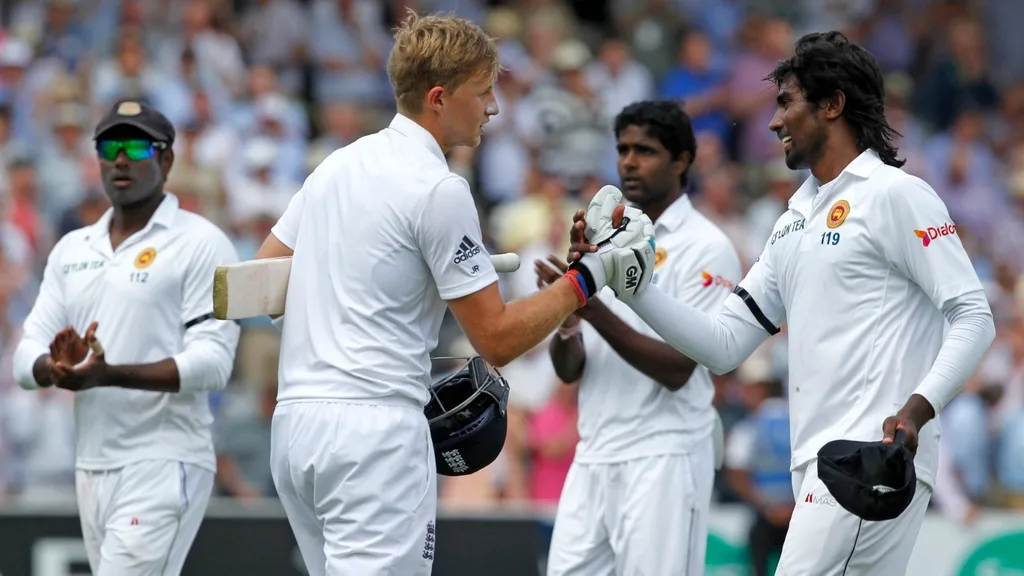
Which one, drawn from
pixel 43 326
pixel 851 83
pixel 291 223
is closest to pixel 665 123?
pixel 851 83

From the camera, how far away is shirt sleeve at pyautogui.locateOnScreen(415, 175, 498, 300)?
4.98 metres

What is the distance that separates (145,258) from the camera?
6848mm

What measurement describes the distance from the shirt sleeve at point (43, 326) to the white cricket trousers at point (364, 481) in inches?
89.2

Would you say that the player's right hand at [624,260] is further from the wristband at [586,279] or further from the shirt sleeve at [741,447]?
the shirt sleeve at [741,447]

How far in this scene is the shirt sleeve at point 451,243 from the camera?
4.98m

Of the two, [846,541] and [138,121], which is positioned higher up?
[138,121]

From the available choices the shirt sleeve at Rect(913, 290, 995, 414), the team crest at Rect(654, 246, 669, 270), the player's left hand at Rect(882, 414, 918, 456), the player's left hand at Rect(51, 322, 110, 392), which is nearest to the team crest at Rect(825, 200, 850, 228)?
the shirt sleeve at Rect(913, 290, 995, 414)

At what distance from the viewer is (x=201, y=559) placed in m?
9.97

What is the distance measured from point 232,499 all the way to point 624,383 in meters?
5.35

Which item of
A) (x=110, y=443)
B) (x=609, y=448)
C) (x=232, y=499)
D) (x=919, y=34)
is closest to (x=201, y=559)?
(x=232, y=499)

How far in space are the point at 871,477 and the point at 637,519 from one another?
1.88 m

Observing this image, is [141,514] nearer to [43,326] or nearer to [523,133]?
[43,326]

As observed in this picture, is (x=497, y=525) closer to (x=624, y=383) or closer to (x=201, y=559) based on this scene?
(x=201, y=559)

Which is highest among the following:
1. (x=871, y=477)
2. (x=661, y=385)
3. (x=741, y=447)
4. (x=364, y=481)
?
(x=871, y=477)
